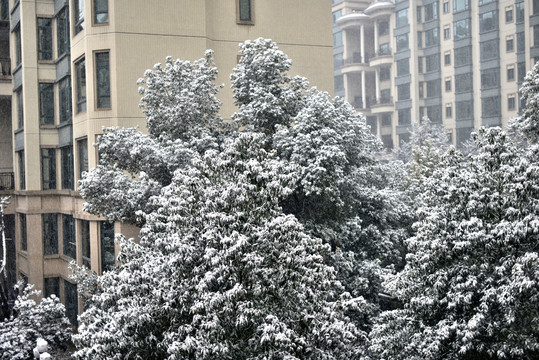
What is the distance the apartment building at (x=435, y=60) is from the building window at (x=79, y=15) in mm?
48530

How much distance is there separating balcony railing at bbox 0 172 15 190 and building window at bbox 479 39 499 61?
49.3m

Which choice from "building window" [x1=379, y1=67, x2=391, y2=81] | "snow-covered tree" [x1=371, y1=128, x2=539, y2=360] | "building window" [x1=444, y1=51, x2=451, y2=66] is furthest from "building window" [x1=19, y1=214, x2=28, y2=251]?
"building window" [x1=379, y1=67, x2=391, y2=81]

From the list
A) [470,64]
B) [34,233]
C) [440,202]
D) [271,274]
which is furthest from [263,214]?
[470,64]

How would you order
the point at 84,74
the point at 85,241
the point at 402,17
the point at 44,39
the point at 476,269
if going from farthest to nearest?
the point at 402,17 → the point at 44,39 → the point at 85,241 → the point at 84,74 → the point at 476,269

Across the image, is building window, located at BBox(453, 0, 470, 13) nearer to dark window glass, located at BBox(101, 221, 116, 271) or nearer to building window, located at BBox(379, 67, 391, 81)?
building window, located at BBox(379, 67, 391, 81)

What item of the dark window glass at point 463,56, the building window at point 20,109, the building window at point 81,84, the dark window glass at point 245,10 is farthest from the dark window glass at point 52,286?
the dark window glass at point 463,56

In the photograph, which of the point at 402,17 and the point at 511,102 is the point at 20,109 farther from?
the point at 402,17

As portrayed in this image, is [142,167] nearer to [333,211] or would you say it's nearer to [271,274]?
[333,211]

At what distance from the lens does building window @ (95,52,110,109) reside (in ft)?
75.6

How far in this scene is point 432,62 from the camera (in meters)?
73.8

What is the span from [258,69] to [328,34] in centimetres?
916

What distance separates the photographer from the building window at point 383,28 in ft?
261

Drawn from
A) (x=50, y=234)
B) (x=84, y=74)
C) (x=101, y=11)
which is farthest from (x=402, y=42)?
(x=101, y=11)

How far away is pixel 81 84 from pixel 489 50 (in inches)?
2052
